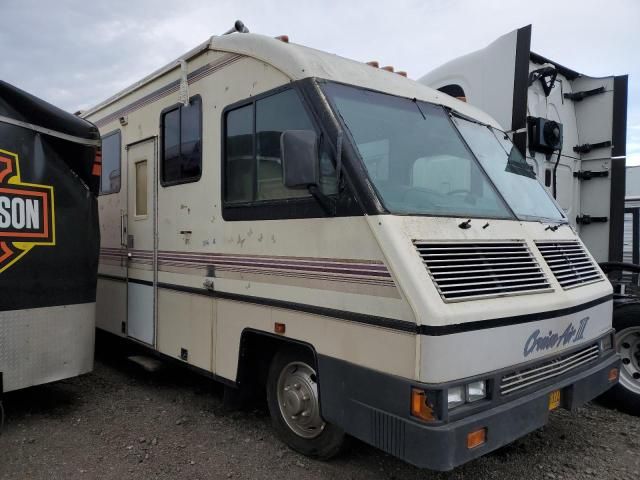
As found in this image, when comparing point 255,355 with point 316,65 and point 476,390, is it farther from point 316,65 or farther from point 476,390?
point 316,65

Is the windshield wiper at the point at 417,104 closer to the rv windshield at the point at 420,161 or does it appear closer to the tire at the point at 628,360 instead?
the rv windshield at the point at 420,161

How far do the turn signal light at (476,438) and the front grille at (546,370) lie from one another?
269 millimetres

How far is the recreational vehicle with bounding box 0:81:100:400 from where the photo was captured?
4051mm

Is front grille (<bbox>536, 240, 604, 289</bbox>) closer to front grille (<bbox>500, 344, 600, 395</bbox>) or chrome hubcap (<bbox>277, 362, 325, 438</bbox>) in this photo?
front grille (<bbox>500, 344, 600, 395</bbox>)

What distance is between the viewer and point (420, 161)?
11.5 ft

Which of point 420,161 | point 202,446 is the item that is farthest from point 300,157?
point 202,446

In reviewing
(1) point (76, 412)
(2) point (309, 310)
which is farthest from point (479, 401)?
(1) point (76, 412)

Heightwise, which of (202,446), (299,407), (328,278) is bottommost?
(202,446)

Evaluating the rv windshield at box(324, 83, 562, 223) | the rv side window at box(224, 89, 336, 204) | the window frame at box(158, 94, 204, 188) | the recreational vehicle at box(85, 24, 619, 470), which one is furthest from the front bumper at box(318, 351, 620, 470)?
the window frame at box(158, 94, 204, 188)

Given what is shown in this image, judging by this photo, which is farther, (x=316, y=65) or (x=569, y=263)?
(x=569, y=263)

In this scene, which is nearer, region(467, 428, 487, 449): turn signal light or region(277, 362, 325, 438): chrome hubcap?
region(467, 428, 487, 449): turn signal light

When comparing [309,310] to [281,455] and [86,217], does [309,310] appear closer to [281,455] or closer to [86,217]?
[281,455]

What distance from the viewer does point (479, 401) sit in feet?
9.27

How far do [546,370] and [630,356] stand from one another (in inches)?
79.2
